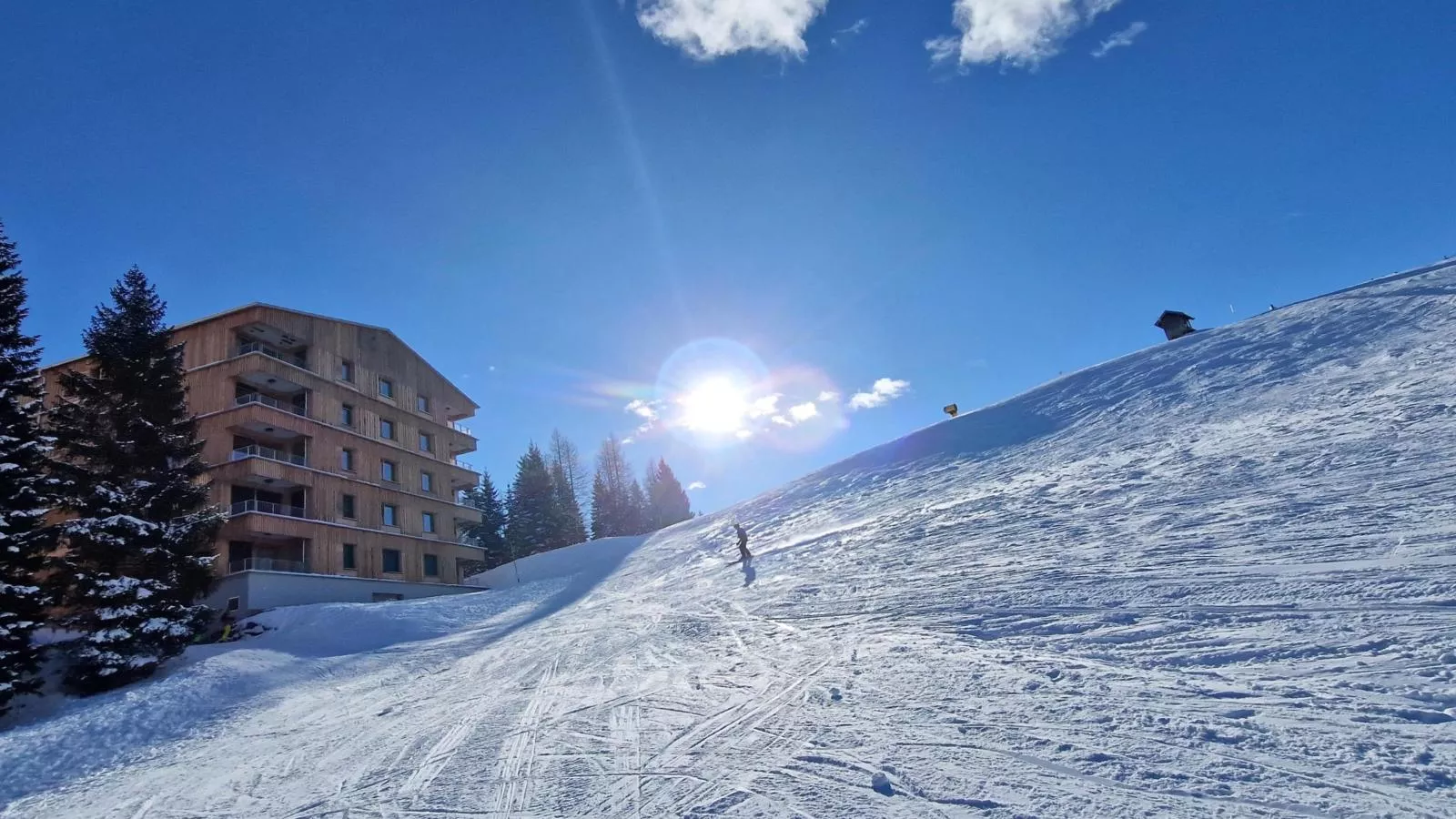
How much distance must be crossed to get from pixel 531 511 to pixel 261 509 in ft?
76.7

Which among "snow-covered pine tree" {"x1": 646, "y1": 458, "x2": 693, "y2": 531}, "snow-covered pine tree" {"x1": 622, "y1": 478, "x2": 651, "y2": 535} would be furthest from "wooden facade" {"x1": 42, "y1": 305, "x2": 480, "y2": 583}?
"snow-covered pine tree" {"x1": 646, "y1": 458, "x2": 693, "y2": 531}

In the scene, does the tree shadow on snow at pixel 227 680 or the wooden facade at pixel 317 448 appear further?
the wooden facade at pixel 317 448

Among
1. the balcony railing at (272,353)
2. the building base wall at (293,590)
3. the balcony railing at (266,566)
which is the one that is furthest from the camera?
the balcony railing at (272,353)

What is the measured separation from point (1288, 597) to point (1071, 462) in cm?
995

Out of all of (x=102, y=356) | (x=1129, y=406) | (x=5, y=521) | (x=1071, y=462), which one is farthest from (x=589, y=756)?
(x=102, y=356)

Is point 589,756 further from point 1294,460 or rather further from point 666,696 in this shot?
point 1294,460

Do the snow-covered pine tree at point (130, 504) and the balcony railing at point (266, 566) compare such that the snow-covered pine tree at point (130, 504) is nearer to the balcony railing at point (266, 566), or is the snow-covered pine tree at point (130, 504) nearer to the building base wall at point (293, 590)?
the building base wall at point (293, 590)

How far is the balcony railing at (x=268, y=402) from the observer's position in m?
30.4

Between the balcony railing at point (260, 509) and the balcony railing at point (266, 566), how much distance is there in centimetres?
187

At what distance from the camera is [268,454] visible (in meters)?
30.6

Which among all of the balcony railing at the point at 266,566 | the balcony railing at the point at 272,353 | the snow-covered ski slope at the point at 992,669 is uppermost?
the balcony railing at the point at 272,353

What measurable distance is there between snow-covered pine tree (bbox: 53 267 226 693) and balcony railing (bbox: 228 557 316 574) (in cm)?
796

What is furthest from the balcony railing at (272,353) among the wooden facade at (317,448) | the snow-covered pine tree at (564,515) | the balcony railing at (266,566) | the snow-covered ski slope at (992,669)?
the snow-covered pine tree at (564,515)

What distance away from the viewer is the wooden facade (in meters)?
29.9
